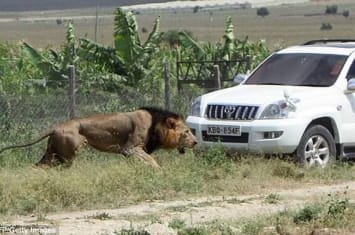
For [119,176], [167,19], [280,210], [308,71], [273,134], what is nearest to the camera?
[280,210]

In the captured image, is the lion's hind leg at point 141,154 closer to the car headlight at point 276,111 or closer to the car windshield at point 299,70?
the car headlight at point 276,111

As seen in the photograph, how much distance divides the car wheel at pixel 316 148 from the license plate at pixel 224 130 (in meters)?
0.85

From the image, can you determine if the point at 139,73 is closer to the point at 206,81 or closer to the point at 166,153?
the point at 206,81

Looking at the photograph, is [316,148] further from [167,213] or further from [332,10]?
[332,10]

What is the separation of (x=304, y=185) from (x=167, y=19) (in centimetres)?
6014

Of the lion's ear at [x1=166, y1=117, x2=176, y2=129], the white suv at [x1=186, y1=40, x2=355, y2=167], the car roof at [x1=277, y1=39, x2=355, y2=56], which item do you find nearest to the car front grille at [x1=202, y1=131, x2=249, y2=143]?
the white suv at [x1=186, y1=40, x2=355, y2=167]

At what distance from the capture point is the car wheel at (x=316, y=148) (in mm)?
15641

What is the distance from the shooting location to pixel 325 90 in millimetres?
16094

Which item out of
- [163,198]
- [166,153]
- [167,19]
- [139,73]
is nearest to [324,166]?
[166,153]

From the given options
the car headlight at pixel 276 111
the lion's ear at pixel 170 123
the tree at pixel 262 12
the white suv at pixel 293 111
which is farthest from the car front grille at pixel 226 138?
the tree at pixel 262 12

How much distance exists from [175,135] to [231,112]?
39.9 inches

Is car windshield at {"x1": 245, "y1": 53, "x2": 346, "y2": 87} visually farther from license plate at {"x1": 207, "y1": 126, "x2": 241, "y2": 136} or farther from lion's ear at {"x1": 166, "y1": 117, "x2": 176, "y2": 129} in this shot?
lion's ear at {"x1": 166, "y1": 117, "x2": 176, "y2": 129}

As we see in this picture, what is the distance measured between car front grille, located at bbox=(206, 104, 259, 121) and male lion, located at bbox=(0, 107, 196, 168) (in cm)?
63

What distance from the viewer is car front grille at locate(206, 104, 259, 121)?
15.6 meters
